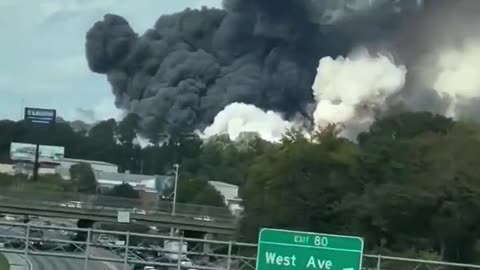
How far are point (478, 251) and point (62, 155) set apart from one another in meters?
120

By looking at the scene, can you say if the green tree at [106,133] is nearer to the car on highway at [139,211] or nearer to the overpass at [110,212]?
the overpass at [110,212]

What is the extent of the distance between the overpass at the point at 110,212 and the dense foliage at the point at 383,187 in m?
7.15

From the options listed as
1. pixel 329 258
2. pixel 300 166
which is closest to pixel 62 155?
pixel 300 166

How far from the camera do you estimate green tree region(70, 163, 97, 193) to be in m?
149

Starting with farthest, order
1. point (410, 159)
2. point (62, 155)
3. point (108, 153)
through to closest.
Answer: point (108, 153) → point (62, 155) → point (410, 159)

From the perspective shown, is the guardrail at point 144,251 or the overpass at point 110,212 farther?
the overpass at point 110,212

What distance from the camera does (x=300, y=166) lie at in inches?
3081

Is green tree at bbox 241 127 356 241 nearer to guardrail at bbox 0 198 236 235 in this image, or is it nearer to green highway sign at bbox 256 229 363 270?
guardrail at bbox 0 198 236 235

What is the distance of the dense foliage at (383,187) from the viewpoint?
65938 mm

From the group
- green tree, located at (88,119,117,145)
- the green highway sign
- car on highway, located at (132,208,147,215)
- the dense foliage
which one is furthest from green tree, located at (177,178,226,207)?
the green highway sign

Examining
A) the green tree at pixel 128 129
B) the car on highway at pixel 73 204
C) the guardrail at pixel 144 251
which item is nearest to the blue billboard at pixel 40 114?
the green tree at pixel 128 129

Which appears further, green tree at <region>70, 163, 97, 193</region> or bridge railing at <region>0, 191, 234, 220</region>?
green tree at <region>70, 163, 97, 193</region>

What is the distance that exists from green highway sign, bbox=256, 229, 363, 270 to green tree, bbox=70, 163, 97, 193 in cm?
12270

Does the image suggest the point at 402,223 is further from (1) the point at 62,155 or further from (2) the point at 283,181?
(1) the point at 62,155
